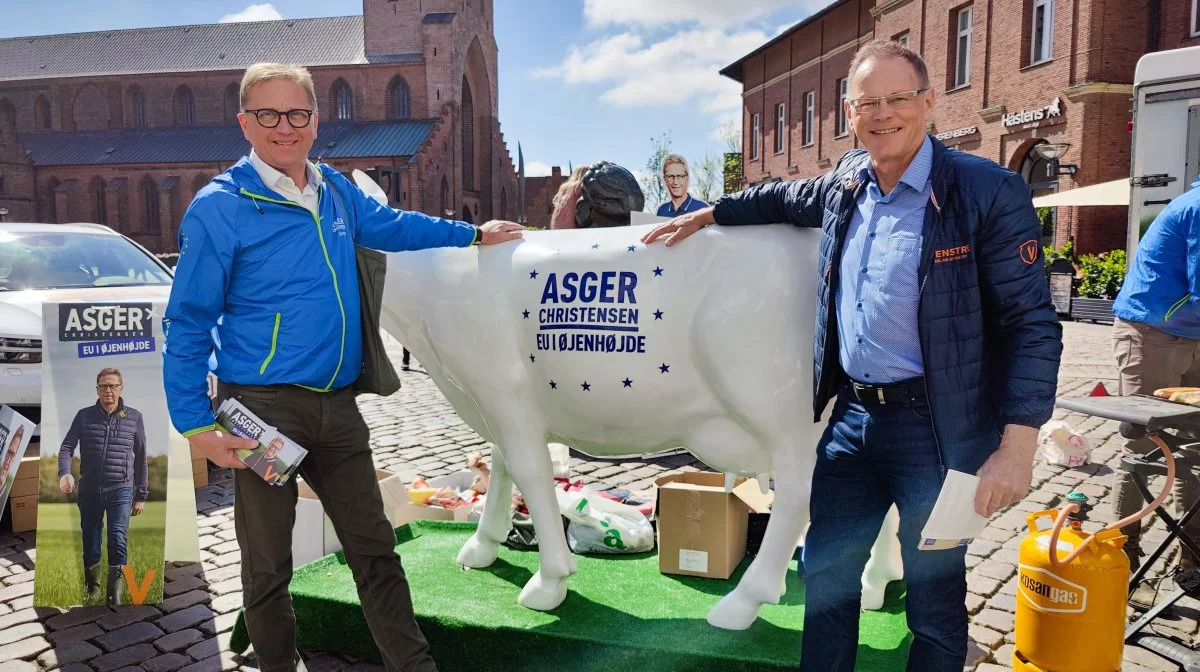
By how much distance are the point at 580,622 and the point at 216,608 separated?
1998 mm

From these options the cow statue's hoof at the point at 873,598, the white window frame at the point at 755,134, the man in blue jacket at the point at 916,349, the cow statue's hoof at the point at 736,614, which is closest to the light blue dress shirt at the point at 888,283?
the man in blue jacket at the point at 916,349

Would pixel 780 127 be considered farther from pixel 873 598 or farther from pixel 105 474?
pixel 105 474

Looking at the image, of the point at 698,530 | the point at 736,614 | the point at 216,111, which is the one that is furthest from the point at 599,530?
the point at 216,111

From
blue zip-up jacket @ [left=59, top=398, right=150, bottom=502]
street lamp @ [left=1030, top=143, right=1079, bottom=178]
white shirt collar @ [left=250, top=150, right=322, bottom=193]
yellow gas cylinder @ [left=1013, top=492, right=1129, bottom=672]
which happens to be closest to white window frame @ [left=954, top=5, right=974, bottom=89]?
street lamp @ [left=1030, top=143, right=1079, bottom=178]

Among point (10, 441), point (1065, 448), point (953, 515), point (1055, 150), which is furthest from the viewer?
point (1055, 150)

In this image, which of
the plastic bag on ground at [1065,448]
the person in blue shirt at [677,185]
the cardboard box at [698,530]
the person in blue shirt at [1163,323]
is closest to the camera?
the cardboard box at [698,530]

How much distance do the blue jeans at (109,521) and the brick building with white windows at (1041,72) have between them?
16.5 m

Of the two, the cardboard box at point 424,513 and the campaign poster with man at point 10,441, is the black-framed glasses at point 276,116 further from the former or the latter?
the campaign poster with man at point 10,441

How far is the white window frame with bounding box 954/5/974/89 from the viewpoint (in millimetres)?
20250

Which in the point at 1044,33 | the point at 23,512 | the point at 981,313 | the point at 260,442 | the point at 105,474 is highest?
the point at 1044,33

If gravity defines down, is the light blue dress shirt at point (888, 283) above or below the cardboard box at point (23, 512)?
above

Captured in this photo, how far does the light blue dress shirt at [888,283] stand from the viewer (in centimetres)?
219

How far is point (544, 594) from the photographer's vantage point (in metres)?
3.25

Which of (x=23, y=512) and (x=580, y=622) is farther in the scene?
(x=23, y=512)
